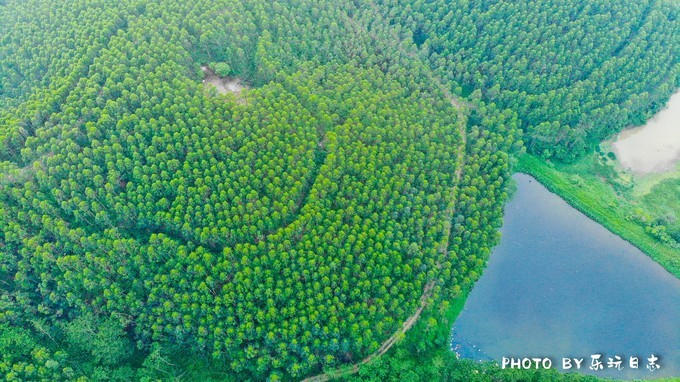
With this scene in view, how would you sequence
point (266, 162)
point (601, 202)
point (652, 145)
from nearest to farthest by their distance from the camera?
point (266, 162) → point (601, 202) → point (652, 145)

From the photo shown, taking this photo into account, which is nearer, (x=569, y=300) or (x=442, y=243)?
(x=442, y=243)

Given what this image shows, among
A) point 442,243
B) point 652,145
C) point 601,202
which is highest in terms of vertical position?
point 652,145

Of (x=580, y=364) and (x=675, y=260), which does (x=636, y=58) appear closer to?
(x=675, y=260)

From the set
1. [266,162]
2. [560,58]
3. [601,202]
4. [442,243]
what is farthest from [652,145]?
[266,162]

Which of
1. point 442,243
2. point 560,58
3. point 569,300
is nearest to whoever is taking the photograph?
point 442,243

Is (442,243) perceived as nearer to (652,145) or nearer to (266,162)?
(266,162)

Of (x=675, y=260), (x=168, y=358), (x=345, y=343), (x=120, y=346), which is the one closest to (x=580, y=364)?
(x=675, y=260)

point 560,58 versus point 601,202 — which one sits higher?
point 560,58

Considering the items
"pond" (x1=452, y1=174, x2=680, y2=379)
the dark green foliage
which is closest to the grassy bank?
"pond" (x1=452, y1=174, x2=680, y2=379)

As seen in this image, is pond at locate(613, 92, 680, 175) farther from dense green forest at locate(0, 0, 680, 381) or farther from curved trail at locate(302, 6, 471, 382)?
curved trail at locate(302, 6, 471, 382)
